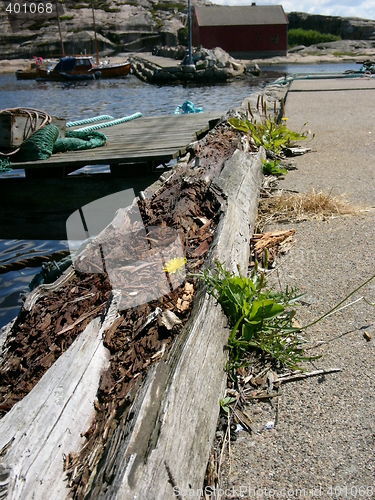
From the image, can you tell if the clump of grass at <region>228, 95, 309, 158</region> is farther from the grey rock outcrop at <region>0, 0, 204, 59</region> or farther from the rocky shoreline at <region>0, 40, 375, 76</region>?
the grey rock outcrop at <region>0, 0, 204, 59</region>

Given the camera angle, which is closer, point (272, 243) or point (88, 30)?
point (272, 243)

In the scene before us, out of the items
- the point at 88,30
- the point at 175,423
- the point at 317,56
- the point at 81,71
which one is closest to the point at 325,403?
the point at 175,423

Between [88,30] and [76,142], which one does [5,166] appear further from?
[88,30]

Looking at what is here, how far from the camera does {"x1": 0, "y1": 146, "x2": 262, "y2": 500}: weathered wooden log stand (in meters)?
1.34

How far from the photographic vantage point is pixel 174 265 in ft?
7.24

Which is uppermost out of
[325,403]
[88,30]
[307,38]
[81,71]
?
[88,30]

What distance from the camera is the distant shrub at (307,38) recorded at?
73.3 meters

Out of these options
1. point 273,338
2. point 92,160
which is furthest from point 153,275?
point 92,160

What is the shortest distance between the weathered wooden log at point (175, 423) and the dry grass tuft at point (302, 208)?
1.67 metres

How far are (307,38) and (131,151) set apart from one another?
7815cm

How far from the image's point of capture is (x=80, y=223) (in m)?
4.66

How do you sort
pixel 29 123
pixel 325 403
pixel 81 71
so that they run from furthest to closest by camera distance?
1. pixel 81 71
2. pixel 29 123
3. pixel 325 403

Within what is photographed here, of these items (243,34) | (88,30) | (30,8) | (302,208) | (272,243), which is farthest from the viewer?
(88,30)

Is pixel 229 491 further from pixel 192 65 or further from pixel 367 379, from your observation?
pixel 192 65
